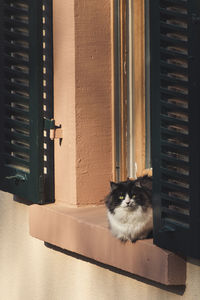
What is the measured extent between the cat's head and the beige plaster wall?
38cm

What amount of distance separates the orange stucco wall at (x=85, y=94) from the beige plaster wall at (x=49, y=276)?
16.8 inches

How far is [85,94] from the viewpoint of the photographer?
4.95 metres

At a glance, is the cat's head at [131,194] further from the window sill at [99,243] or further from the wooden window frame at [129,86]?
the wooden window frame at [129,86]

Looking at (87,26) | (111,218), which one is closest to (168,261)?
(111,218)

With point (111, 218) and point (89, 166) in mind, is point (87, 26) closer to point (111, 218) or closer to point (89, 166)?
point (89, 166)

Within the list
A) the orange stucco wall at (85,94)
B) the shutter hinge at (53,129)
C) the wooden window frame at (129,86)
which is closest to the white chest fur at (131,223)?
the wooden window frame at (129,86)

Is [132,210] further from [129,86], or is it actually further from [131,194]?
[129,86]

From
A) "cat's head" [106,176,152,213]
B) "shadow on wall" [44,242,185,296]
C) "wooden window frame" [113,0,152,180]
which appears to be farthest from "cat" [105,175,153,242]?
"wooden window frame" [113,0,152,180]

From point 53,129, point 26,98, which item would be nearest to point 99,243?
point 53,129

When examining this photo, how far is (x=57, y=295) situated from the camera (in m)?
5.19

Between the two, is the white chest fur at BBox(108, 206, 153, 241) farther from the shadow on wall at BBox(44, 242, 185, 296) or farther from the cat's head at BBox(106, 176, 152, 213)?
the shadow on wall at BBox(44, 242, 185, 296)

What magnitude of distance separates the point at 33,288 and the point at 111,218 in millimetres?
1288

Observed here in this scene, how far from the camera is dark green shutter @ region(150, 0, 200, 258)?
3674 mm

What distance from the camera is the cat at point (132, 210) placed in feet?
13.9
